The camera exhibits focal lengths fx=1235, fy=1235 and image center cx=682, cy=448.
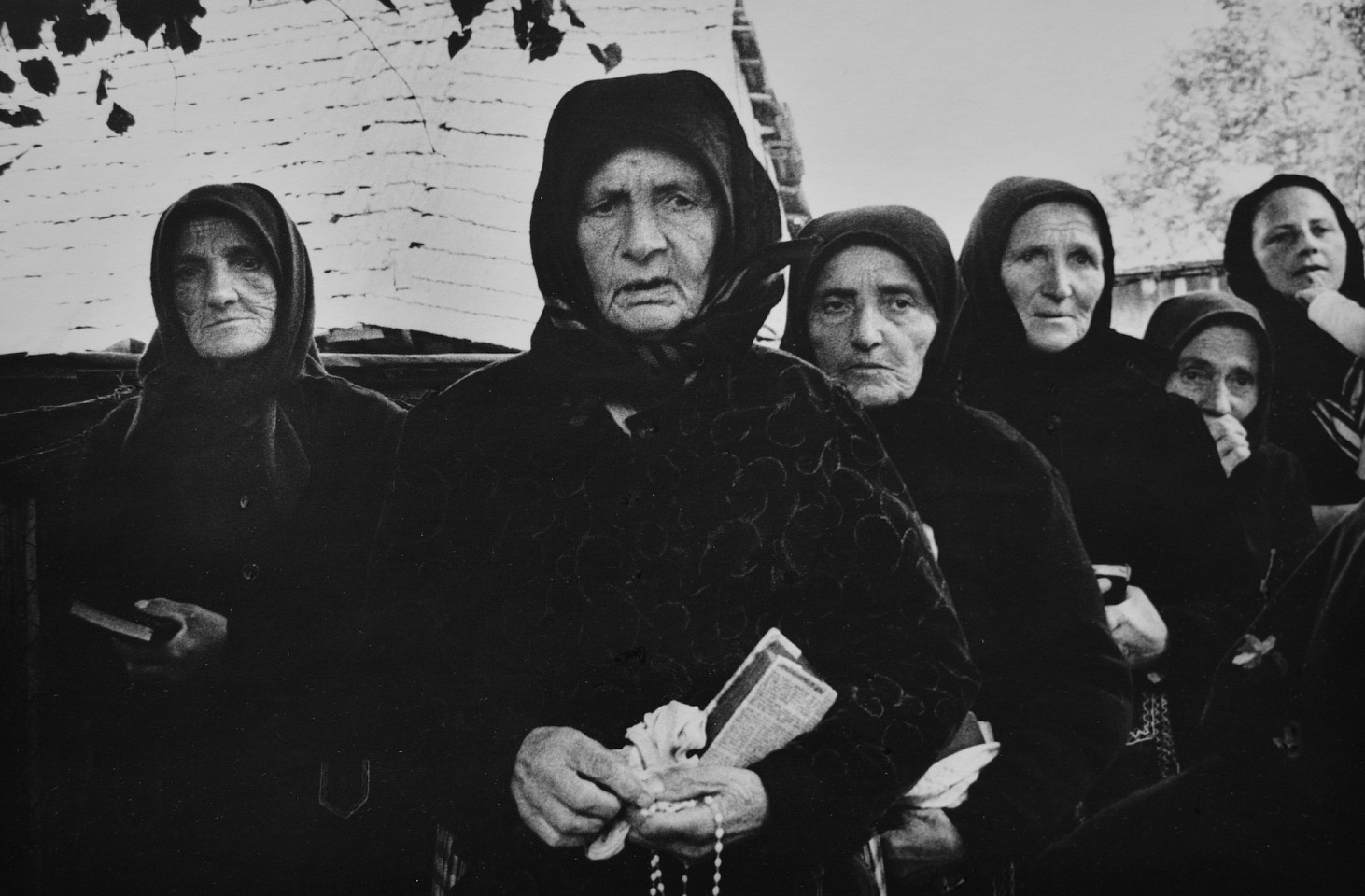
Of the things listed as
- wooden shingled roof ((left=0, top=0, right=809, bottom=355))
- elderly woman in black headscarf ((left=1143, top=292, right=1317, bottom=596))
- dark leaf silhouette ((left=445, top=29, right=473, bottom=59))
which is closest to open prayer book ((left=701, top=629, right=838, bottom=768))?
wooden shingled roof ((left=0, top=0, right=809, bottom=355))

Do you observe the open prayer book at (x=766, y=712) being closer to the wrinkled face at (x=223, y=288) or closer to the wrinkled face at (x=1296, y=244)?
the wrinkled face at (x=223, y=288)

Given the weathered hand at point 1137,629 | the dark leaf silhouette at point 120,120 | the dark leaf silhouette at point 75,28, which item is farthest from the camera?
the dark leaf silhouette at point 120,120

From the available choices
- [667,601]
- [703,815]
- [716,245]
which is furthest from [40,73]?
[703,815]

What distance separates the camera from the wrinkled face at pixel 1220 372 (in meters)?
3.90

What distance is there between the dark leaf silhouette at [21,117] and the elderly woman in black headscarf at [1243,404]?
12.3 feet

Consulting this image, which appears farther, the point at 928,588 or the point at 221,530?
the point at 221,530

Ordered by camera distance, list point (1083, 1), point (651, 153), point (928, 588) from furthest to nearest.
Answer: point (1083, 1) → point (651, 153) → point (928, 588)

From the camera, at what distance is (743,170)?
3.88 metres

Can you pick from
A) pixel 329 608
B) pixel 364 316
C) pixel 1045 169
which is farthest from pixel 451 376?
pixel 1045 169

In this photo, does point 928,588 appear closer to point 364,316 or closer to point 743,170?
point 743,170

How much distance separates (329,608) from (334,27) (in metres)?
2.02

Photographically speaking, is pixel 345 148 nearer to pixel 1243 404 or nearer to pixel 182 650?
pixel 182 650

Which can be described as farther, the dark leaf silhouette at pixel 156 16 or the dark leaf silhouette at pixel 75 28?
the dark leaf silhouette at pixel 75 28

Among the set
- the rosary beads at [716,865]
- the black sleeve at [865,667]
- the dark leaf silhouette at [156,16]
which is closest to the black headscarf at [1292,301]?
the black sleeve at [865,667]
